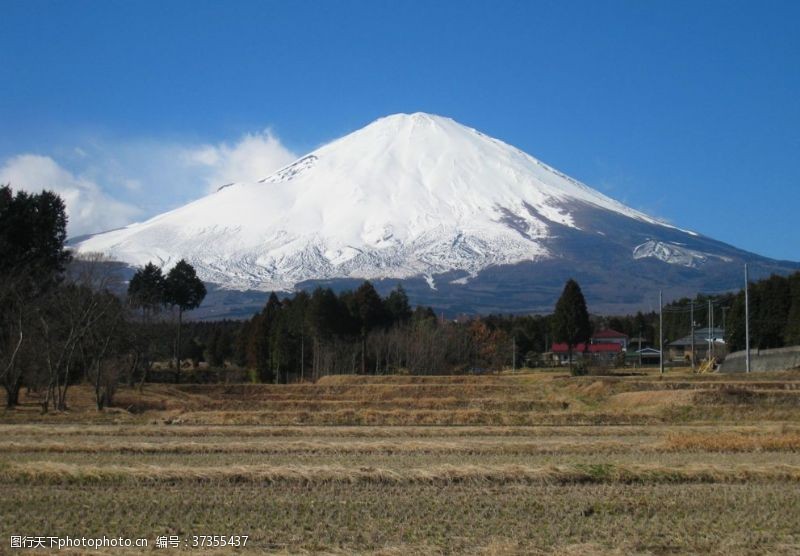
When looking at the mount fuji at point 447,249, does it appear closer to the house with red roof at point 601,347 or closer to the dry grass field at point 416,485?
the house with red roof at point 601,347

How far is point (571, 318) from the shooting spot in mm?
57219

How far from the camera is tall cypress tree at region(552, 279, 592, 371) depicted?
57312 mm

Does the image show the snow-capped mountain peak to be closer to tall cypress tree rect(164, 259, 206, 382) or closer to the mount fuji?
the mount fuji

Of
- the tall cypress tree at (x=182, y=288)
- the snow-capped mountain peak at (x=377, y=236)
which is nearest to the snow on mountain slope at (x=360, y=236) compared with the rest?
the snow-capped mountain peak at (x=377, y=236)

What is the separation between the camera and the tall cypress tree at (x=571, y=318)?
57312 millimetres

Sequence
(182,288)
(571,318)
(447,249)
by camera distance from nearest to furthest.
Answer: (571,318), (182,288), (447,249)

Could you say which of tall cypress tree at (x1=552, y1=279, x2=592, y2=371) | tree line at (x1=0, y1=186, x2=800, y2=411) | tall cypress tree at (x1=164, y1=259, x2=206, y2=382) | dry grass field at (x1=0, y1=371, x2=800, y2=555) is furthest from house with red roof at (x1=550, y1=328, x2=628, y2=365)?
dry grass field at (x1=0, y1=371, x2=800, y2=555)

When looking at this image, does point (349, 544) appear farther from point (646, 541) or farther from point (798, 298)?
point (798, 298)

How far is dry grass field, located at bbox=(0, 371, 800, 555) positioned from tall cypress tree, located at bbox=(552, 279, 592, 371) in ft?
103

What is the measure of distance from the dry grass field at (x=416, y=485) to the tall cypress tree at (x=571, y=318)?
103 ft

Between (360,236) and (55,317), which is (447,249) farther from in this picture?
(55,317)

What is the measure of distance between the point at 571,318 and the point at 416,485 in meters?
45.4

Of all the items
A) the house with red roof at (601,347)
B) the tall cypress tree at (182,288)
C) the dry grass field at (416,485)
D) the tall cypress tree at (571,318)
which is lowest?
the dry grass field at (416,485)

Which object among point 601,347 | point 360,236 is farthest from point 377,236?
point 601,347
